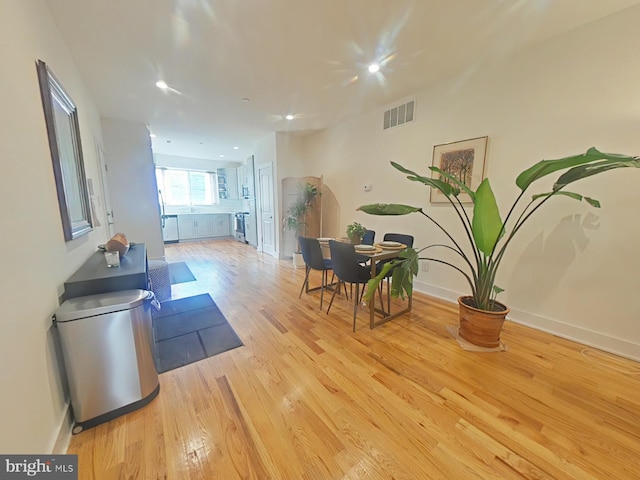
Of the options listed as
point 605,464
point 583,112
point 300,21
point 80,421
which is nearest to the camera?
point 605,464

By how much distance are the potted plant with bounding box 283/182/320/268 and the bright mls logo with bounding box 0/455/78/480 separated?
12.7ft

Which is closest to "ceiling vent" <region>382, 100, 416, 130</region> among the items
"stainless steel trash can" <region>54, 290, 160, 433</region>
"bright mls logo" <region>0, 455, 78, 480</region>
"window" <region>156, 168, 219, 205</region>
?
"stainless steel trash can" <region>54, 290, 160, 433</region>

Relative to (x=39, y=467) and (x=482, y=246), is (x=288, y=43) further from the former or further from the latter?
(x=39, y=467)

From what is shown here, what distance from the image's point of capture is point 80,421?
1413 mm

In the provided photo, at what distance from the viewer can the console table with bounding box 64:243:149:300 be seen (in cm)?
156

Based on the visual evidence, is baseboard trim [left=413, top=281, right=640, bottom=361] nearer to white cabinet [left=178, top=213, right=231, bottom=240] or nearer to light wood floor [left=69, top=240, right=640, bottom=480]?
light wood floor [left=69, top=240, right=640, bottom=480]

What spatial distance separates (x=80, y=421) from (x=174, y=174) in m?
8.01

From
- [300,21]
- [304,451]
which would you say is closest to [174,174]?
[300,21]

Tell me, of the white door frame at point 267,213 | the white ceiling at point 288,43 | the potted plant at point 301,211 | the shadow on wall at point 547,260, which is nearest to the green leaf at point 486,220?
the shadow on wall at point 547,260

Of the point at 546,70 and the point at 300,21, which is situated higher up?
the point at 300,21

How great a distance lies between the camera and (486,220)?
198 centimetres

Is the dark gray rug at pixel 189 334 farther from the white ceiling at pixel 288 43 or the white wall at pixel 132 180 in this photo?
the white ceiling at pixel 288 43

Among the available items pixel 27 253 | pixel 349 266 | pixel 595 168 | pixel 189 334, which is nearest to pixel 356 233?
pixel 349 266

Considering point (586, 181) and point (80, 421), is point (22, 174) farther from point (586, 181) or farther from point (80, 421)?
point (586, 181)
